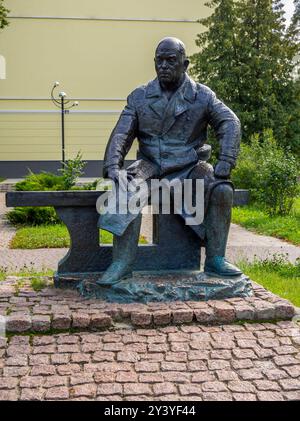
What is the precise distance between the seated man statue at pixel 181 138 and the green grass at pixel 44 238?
357 centimetres

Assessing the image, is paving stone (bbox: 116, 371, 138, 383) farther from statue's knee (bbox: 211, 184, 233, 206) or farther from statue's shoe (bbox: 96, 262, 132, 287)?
statue's knee (bbox: 211, 184, 233, 206)

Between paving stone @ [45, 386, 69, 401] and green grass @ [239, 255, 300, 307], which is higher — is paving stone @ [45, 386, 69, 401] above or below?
above

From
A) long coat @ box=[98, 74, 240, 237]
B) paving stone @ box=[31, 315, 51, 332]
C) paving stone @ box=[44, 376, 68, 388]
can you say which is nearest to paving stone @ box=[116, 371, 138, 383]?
paving stone @ box=[44, 376, 68, 388]

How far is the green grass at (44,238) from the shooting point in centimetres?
865

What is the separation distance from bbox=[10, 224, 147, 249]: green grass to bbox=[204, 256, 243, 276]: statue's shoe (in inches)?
147

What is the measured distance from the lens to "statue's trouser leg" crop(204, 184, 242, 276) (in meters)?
4.68

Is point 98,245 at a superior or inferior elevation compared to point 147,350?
superior

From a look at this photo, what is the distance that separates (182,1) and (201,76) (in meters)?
5.09

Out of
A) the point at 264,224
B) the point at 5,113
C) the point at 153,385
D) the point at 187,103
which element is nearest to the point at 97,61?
the point at 5,113

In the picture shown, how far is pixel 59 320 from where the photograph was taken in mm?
4008

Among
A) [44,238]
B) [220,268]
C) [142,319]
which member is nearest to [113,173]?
[220,268]

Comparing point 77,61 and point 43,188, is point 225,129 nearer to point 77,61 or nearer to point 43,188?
point 43,188

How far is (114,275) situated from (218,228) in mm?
903

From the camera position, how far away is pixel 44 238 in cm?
912
